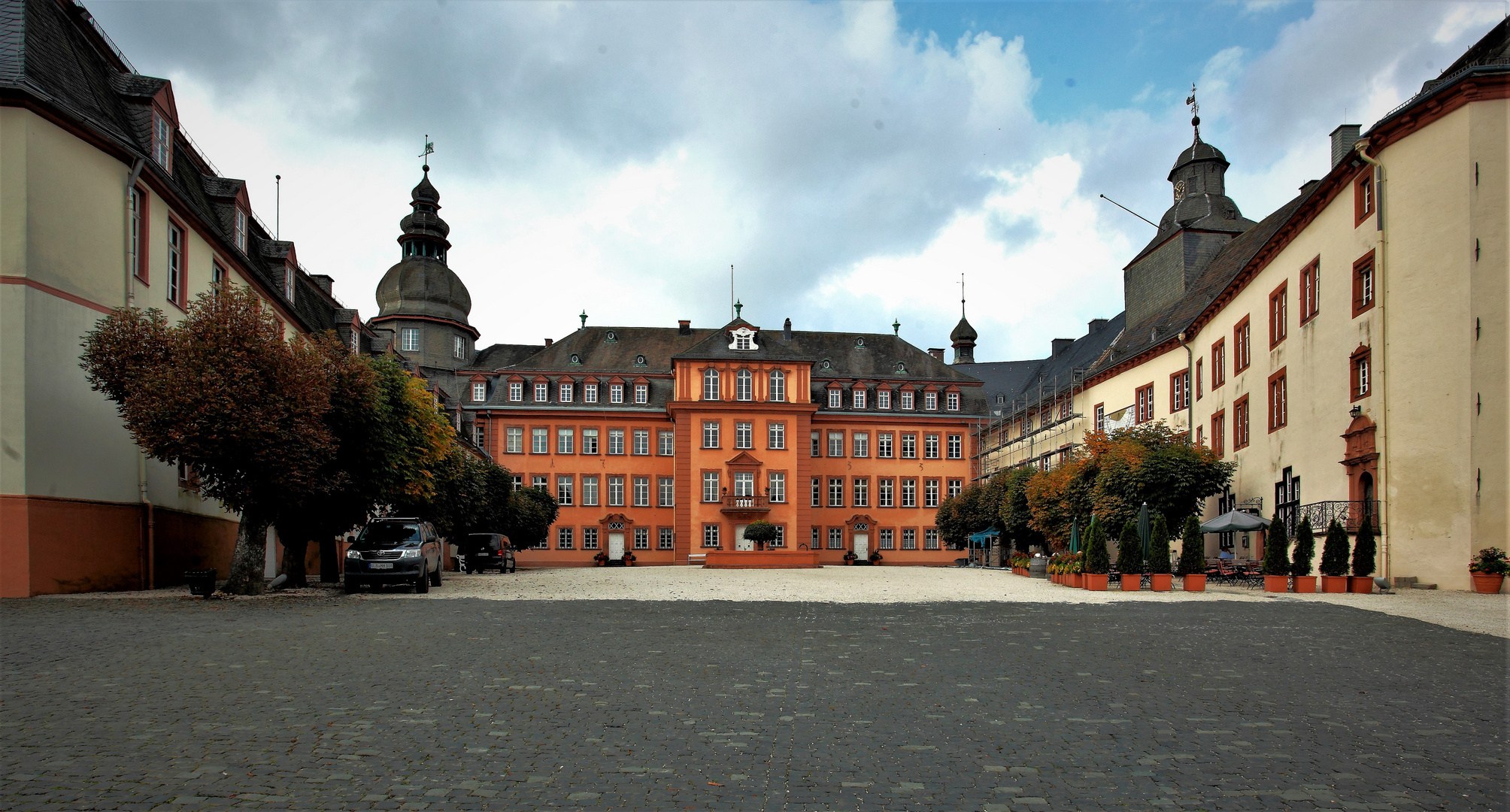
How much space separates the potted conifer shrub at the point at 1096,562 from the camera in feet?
94.1

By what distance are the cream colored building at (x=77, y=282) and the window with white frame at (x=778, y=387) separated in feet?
140

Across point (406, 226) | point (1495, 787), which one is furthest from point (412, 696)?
point (406, 226)

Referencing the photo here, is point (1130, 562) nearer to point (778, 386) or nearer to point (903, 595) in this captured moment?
point (903, 595)

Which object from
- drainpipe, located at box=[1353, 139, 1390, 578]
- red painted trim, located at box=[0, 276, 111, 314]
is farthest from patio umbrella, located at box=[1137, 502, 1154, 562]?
red painted trim, located at box=[0, 276, 111, 314]

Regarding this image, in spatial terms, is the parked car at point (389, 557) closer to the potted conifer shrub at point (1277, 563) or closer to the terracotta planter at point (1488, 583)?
the potted conifer shrub at point (1277, 563)

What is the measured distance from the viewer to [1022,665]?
38.0 feet

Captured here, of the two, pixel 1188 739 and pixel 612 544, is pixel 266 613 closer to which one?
pixel 1188 739

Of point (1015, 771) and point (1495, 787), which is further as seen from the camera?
point (1015, 771)

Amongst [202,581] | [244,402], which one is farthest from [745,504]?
[244,402]

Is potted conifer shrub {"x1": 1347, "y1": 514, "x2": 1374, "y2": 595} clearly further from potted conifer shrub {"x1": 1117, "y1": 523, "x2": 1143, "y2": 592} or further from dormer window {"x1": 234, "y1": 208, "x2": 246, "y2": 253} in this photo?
dormer window {"x1": 234, "y1": 208, "x2": 246, "y2": 253}

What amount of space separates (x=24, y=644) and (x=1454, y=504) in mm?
27305

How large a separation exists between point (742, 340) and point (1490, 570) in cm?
4805

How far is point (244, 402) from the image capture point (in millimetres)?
19938

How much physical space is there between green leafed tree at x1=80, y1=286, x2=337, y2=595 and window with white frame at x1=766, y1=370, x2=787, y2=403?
154 ft
